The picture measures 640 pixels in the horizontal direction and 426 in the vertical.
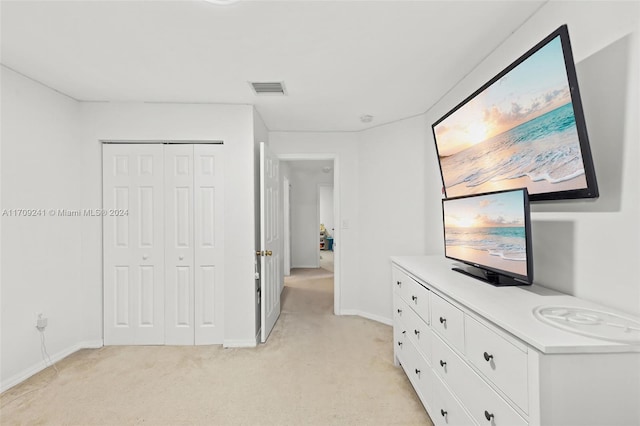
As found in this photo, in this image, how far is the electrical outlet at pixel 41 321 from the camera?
247cm

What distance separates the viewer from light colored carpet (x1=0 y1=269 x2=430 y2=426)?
1.94 metres

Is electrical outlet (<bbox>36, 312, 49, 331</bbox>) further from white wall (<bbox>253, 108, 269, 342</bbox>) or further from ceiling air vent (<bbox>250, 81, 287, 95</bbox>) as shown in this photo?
ceiling air vent (<bbox>250, 81, 287, 95</bbox>)

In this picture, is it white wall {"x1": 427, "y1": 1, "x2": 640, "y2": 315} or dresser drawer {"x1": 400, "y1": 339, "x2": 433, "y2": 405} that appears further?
dresser drawer {"x1": 400, "y1": 339, "x2": 433, "y2": 405}

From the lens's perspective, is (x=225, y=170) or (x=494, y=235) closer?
(x=494, y=235)

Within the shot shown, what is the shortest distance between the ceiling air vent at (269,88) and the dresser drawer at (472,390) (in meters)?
2.29

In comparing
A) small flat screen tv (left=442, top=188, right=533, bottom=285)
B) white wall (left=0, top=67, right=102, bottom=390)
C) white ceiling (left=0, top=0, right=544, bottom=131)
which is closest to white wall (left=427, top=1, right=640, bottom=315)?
small flat screen tv (left=442, top=188, right=533, bottom=285)

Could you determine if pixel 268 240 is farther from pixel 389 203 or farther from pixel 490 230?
pixel 490 230

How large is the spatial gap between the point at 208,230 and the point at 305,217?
457 centimetres

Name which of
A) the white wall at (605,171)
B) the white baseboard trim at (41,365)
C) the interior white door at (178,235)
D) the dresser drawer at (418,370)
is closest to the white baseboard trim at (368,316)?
the dresser drawer at (418,370)

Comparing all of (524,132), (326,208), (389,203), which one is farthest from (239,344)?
(326,208)

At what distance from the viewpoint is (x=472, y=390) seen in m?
1.30

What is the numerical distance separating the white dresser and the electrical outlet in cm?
310

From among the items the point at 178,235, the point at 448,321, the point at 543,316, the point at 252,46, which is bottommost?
the point at 448,321

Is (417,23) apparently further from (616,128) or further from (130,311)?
(130,311)
